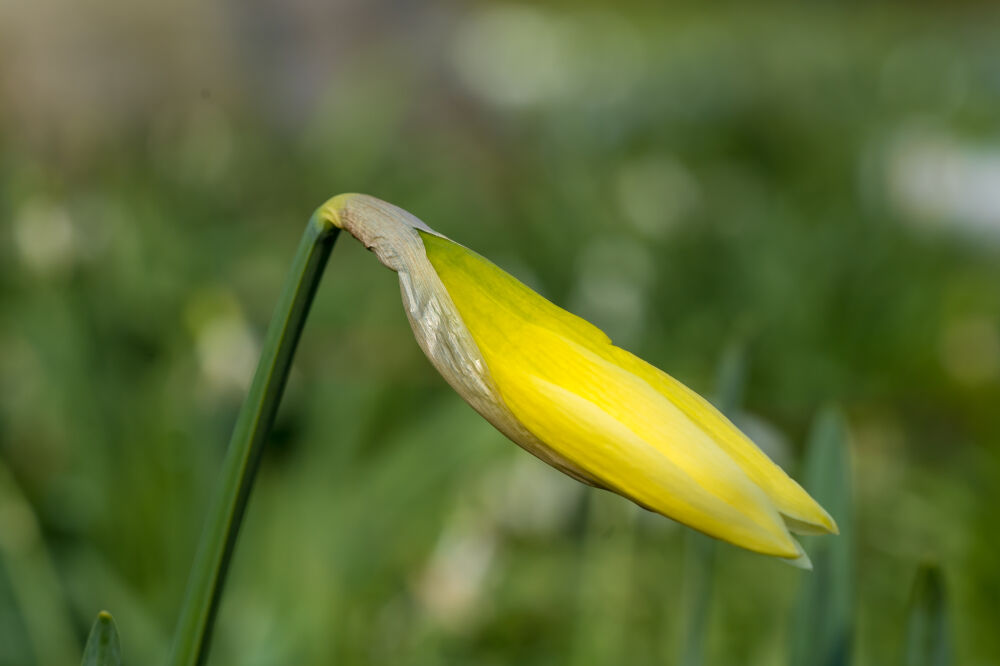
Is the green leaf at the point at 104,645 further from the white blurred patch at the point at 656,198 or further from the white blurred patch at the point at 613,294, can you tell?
the white blurred patch at the point at 656,198

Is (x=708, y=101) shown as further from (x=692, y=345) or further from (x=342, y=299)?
(x=342, y=299)

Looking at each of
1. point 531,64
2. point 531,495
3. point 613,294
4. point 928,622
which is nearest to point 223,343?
point 531,495

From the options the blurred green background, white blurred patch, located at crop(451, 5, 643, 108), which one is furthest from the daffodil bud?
white blurred patch, located at crop(451, 5, 643, 108)

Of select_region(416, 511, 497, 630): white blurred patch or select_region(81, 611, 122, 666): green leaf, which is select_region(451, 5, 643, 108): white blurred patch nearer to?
select_region(416, 511, 497, 630): white blurred patch

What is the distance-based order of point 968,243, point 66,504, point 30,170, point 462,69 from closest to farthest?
point 66,504, point 30,170, point 968,243, point 462,69

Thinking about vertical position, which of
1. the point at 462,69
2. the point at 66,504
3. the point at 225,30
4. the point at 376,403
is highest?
the point at 462,69

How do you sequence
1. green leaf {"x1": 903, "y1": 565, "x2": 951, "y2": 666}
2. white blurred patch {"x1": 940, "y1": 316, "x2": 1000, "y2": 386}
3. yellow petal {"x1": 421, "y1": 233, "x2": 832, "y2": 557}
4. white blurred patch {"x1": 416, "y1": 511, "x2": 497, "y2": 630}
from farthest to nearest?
white blurred patch {"x1": 940, "y1": 316, "x2": 1000, "y2": 386} < white blurred patch {"x1": 416, "y1": 511, "x2": 497, "y2": 630} < green leaf {"x1": 903, "y1": 565, "x2": 951, "y2": 666} < yellow petal {"x1": 421, "y1": 233, "x2": 832, "y2": 557}

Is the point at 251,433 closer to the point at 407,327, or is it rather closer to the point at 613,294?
the point at 613,294

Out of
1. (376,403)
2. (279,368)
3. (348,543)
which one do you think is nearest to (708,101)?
(376,403)
